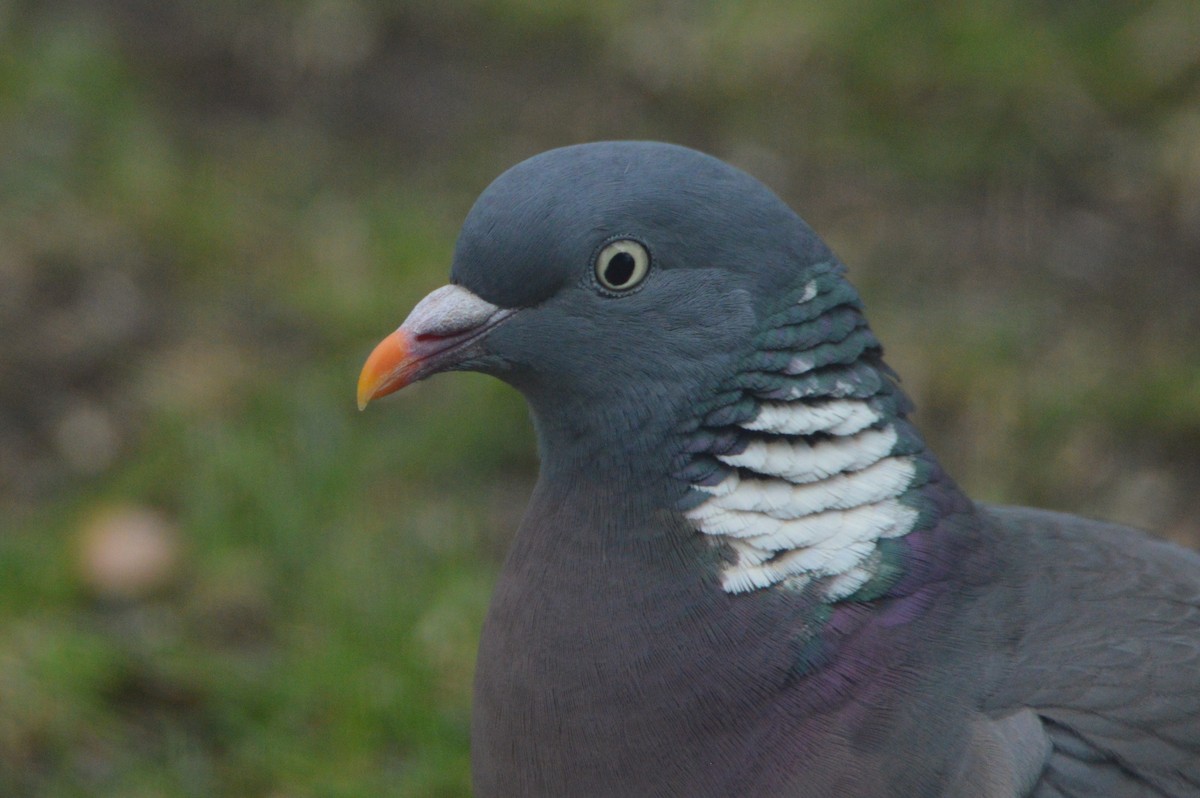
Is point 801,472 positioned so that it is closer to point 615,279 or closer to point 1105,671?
point 615,279

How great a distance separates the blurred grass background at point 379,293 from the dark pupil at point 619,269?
1546 millimetres

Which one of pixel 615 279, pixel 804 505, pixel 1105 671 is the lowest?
pixel 1105 671

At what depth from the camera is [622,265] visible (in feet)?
8.45

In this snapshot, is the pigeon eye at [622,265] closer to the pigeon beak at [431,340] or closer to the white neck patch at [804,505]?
the pigeon beak at [431,340]

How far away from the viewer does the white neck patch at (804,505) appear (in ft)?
8.25

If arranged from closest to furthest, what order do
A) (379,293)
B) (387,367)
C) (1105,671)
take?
A: (1105,671)
(387,367)
(379,293)

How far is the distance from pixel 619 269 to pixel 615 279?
0.02m

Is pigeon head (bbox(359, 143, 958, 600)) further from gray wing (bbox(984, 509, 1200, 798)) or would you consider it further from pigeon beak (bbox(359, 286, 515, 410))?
gray wing (bbox(984, 509, 1200, 798))

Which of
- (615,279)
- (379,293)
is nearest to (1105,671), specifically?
(615,279)

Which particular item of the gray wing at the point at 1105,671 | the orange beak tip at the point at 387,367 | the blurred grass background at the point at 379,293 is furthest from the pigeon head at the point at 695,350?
the blurred grass background at the point at 379,293

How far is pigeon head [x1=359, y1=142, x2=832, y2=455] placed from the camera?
8.31 feet

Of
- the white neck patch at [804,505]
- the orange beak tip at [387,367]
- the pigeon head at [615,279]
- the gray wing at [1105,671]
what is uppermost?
the pigeon head at [615,279]

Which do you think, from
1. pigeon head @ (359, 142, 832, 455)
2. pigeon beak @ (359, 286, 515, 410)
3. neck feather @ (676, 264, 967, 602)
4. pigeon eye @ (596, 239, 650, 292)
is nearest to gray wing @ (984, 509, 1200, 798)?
neck feather @ (676, 264, 967, 602)

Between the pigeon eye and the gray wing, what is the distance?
32.2 inches
